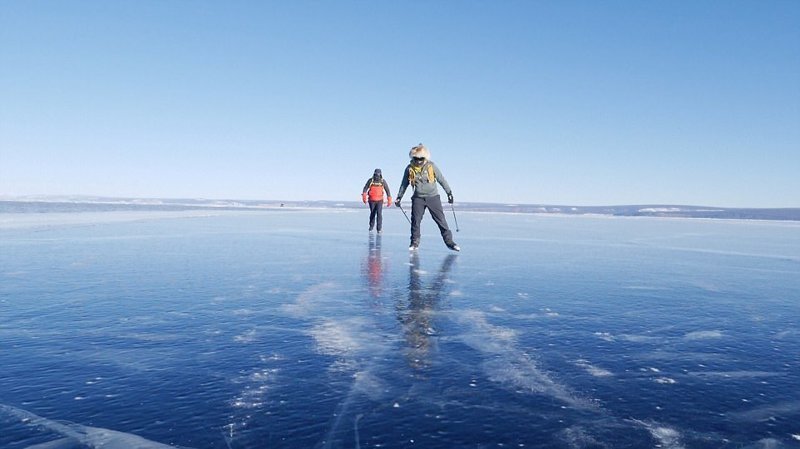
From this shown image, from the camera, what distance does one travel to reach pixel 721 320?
489 centimetres

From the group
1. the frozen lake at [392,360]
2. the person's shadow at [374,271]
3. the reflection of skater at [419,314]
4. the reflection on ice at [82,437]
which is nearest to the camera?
the reflection on ice at [82,437]

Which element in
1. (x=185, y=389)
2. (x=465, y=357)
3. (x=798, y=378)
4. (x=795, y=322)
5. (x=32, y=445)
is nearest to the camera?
(x=32, y=445)

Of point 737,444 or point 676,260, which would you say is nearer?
point 737,444

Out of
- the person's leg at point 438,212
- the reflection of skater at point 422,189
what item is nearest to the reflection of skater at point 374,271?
the reflection of skater at point 422,189

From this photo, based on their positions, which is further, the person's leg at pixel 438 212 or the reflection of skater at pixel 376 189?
the reflection of skater at pixel 376 189

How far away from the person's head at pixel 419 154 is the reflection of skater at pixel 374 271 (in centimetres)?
212

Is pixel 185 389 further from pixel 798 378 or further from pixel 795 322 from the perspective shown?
pixel 795 322

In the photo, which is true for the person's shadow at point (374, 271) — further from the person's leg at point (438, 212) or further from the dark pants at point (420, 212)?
the person's leg at point (438, 212)

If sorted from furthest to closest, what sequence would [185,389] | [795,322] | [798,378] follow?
[795,322], [798,378], [185,389]

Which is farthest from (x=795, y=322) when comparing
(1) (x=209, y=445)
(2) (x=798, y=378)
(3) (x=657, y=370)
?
(1) (x=209, y=445)

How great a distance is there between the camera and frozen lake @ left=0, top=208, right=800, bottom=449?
2482 millimetres

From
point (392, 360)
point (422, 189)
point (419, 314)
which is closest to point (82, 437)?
point (392, 360)

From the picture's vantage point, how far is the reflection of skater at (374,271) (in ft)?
20.4

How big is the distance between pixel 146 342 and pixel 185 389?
1176 millimetres
